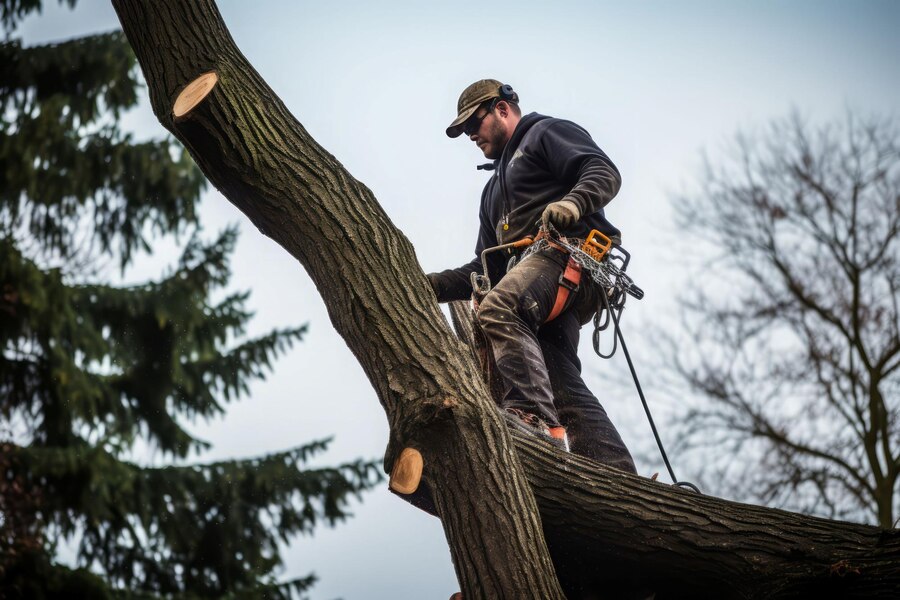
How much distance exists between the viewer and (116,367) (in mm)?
10086

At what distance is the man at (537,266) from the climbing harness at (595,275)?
46 millimetres

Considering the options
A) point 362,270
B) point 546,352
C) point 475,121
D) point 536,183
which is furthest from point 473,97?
point 362,270

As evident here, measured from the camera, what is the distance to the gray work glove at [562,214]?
13.3 feet

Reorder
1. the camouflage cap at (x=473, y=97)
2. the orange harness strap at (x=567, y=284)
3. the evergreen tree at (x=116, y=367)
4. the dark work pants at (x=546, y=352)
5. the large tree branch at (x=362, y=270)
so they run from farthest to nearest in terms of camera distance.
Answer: the evergreen tree at (x=116, y=367)
the camouflage cap at (x=473, y=97)
the orange harness strap at (x=567, y=284)
the dark work pants at (x=546, y=352)
the large tree branch at (x=362, y=270)

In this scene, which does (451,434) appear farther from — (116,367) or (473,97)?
(116,367)

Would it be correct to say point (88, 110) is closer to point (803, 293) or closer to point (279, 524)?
point (279, 524)

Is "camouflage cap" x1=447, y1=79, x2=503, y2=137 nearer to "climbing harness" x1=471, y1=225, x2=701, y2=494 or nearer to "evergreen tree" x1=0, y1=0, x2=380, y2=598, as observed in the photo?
"climbing harness" x1=471, y1=225, x2=701, y2=494

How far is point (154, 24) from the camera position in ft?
11.7

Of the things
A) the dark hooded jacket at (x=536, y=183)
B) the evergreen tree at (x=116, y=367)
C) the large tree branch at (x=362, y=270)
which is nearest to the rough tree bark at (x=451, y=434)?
the large tree branch at (x=362, y=270)

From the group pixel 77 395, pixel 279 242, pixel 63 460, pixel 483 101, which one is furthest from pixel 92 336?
pixel 279 242

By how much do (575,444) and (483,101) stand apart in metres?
1.74

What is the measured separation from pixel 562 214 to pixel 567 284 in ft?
1.25

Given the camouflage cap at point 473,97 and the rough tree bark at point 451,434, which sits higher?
the camouflage cap at point 473,97

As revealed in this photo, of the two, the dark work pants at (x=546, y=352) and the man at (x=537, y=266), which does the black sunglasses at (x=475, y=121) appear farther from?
the dark work pants at (x=546, y=352)
